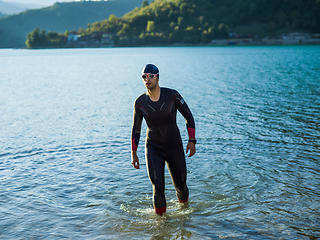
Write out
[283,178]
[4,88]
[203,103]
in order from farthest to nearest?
[4,88], [203,103], [283,178]

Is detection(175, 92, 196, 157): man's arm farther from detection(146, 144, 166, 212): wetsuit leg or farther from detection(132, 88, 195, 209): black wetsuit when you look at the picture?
detection(146, 144, 166, 212): wetsuit leg

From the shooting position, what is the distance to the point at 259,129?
14.8 meters

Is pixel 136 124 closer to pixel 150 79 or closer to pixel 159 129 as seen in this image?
pixel 159 129

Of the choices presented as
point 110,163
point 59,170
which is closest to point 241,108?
point 110,163

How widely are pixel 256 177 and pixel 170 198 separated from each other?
273cm

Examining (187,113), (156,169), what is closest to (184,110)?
(187,113)

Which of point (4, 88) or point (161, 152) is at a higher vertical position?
point (161, 152)

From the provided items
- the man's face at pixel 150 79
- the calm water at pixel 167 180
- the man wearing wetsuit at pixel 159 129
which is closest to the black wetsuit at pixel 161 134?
the man wearing wetsuit at pixel 159 129

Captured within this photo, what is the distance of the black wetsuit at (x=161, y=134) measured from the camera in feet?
20.1

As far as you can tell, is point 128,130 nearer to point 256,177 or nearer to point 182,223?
point 256,177

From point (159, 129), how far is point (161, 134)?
10 cm

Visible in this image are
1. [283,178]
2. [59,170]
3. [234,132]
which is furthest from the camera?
[234,132]

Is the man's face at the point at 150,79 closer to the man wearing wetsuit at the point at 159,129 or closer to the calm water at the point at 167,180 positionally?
the man wearing wetsuit at the point at 159,129

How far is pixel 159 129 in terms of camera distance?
6.26 meters
